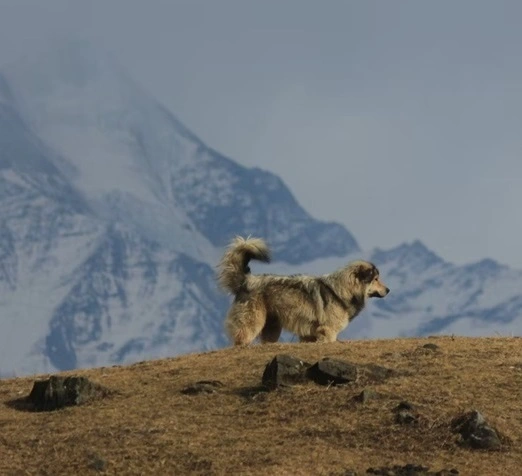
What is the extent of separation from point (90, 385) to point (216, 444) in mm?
3844

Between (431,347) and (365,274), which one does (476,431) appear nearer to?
(431,347)

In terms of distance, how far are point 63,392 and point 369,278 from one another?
1031cm

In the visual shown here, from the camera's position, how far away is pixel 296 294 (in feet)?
101

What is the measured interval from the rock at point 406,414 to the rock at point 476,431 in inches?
24.3

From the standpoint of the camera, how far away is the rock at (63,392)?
2403 cm

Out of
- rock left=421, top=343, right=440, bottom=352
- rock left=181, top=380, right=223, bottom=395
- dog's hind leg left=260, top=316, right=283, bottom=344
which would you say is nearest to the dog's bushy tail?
dog's hind leg left=260, top=316, right=283, bottom=344

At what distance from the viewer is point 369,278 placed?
32656 mm

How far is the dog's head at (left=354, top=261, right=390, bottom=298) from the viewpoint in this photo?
107 feet

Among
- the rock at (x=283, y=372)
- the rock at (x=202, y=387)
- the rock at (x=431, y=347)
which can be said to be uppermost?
the rock at (x=431, y=347)

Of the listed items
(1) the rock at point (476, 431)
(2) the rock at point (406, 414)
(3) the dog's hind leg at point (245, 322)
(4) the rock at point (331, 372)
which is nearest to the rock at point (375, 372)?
(4) the rock at point (331, 372)

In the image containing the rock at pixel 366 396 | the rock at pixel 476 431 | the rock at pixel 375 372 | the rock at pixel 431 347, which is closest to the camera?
the rock at pixel 476 431

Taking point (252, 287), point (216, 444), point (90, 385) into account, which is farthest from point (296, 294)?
point (216, 444)

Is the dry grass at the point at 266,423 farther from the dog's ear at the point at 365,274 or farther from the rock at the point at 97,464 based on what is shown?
the dog's ear at the point at 365,274

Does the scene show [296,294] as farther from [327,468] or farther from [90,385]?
[327,468]
